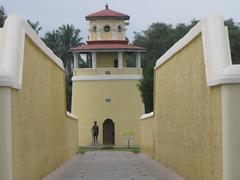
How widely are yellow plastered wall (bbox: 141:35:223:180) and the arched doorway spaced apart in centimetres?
3949

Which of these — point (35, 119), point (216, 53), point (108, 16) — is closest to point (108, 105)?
point (108, 16)

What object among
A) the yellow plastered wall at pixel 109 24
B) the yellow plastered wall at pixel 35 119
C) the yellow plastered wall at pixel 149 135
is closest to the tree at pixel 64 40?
the yellow plastered wall at pixel 109 24

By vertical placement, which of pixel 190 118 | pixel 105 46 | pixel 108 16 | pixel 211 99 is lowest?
pixel 190 118

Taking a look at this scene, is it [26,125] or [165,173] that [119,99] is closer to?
[165,173]


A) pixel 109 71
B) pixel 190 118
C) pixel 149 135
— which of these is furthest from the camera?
pixel 109 71

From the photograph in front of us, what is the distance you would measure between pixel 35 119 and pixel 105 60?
49.2 meters

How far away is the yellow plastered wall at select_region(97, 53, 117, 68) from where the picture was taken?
216ft

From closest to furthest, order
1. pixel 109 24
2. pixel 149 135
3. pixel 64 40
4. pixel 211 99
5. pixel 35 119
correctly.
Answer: pixel 211 99 → pixel 35 119 → pixel 149 135 → pixel 109 24 → pixel 64 40

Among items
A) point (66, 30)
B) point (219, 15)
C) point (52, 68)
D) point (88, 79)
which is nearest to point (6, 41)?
point (219, 15)

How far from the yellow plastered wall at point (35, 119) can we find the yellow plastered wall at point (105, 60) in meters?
41.4

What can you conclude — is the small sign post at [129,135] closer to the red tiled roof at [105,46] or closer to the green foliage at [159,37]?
the red tiled roof at [105,46]

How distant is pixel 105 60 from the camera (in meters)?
66.1

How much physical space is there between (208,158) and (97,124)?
1954 inches

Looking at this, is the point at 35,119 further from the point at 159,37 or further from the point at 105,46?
the point at 159,37
